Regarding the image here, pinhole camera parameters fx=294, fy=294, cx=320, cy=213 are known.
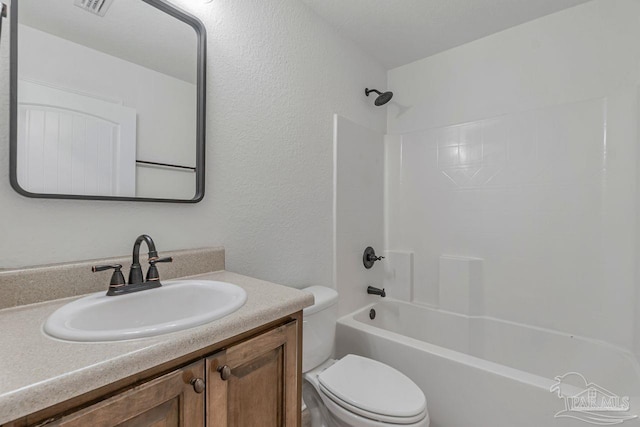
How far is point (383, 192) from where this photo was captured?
97.0 inches

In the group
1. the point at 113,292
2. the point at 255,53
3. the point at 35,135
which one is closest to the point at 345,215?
the point at 255,53

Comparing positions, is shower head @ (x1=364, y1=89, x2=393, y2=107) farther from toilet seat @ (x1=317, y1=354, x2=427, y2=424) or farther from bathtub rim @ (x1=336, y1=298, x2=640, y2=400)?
toilet seat @ (x1=317, y1=354, x2=427, y2=424)

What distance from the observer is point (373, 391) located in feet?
4.09

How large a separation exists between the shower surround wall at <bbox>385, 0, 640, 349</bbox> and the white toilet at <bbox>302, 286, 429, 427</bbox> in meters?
1.06

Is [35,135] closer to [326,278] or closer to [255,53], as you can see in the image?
[255,53]

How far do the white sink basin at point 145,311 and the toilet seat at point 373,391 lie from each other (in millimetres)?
692

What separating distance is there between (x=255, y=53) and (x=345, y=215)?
1.10 metres

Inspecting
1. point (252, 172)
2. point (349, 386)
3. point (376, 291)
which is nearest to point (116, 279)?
point (252, 172)

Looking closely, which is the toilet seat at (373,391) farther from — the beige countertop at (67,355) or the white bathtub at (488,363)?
the beige countertop at (67,355)

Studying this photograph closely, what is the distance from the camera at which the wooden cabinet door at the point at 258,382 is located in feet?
2.29

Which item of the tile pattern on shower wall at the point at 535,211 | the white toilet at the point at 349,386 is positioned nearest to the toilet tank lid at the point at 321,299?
the white toilet at the point at 349,386

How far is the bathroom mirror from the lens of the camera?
85 centimetres

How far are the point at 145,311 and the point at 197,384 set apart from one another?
1.28 ft

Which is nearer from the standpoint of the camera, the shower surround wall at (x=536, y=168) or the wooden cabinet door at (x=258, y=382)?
the wooden cabinet door at (x=258, y=382)
